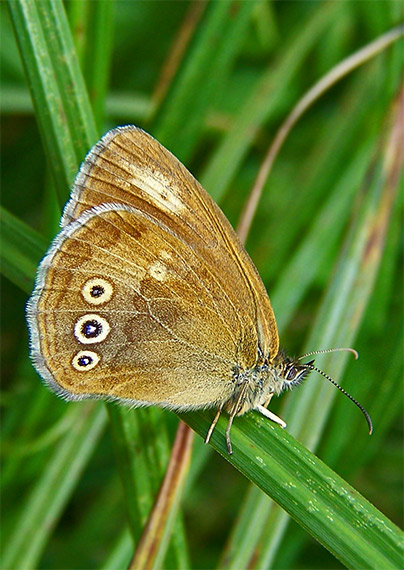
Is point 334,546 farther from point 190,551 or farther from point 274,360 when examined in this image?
point 190,551

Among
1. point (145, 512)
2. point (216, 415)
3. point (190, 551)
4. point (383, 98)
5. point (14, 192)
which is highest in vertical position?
point (383, 98)

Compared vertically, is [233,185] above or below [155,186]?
above

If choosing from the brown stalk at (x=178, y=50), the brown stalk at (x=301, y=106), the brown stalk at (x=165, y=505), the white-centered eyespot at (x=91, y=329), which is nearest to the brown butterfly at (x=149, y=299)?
the white-centered eyespot at (x=91, y=329)

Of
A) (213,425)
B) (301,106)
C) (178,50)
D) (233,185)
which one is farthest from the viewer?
(233,185)

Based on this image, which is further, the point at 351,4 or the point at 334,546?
the point at 351,4

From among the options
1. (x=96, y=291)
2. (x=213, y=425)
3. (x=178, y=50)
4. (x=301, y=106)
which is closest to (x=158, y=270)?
(x=96, y=291)

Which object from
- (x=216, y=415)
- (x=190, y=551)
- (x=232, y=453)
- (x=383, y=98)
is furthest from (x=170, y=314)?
(x=383, y=98)

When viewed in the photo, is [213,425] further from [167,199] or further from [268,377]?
[167,199]

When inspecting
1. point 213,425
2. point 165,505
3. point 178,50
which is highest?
point 178,50
